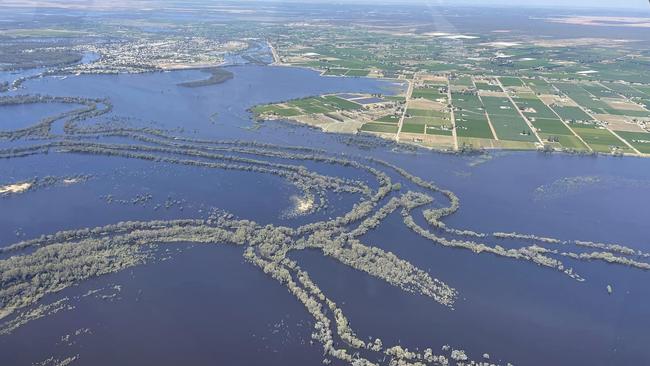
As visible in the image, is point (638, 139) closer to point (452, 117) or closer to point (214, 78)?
point (452, 117)

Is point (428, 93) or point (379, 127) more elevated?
point (428, 93)

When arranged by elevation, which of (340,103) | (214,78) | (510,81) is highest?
(510,81)

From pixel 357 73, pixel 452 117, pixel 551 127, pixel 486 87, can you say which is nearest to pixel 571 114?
pixel 551 127

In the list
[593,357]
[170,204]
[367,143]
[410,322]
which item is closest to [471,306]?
[410,322]

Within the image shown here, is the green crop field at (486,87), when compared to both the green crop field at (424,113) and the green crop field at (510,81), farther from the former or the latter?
the green crop field at (424,113)

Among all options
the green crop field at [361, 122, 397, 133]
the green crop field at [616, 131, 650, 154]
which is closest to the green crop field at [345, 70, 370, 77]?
the green crop field at [361, 122, 397, 133]

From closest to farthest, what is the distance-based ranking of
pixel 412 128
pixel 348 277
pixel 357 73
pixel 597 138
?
pixel 348 277, pixel 597 138, pixel 412 128, pixel 357 73

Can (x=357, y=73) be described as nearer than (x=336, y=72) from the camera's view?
Yes

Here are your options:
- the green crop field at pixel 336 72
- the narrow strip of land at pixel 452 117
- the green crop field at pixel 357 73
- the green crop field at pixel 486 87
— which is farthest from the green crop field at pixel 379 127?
the green crop field at pixel 336 72
